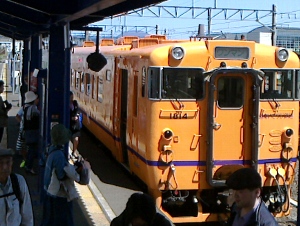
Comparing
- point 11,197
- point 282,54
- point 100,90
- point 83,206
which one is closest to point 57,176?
point 11,197

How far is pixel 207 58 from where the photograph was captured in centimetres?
899

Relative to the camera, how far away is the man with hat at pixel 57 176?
259 inches

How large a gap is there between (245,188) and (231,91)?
5.43 metres

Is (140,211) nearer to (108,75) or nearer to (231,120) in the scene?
(231,120)

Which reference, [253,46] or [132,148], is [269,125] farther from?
[132,148]

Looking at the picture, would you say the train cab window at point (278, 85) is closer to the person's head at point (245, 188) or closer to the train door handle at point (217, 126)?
the train door handle at point (217, 126)

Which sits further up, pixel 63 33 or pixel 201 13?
pixel 201 13

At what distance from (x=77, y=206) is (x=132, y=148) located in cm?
152

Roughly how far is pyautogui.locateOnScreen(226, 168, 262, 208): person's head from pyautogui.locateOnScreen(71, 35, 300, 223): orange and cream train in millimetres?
5026

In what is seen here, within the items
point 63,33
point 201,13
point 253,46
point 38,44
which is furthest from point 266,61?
point 201,13

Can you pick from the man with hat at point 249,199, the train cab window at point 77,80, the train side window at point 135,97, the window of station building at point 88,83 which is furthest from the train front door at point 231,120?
the train cab window at point 77,80

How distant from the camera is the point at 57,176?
6.65 metres

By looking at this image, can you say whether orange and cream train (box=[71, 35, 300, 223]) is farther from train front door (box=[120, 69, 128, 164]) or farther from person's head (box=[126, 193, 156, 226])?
person's head (box=[126, 193, 156, 226])

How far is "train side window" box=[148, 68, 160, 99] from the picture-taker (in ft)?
29.0
